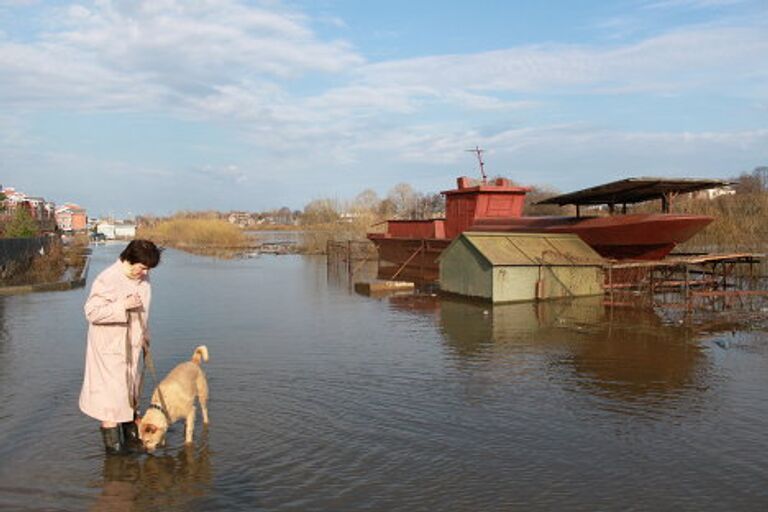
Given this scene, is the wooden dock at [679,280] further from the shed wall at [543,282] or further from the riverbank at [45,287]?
the riverbank at [45,287]

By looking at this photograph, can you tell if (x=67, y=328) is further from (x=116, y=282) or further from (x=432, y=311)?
(x=116, y=282)

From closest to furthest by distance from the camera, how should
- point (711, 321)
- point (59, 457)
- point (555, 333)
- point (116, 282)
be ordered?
point (116, 282), point (59, 457), point (555, 333), point (711, 321)

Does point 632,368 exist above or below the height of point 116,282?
below

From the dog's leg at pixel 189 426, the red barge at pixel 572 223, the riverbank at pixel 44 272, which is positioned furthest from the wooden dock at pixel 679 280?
the riverbank at pixel 44 272

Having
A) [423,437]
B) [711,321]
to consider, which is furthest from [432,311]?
[423,437]

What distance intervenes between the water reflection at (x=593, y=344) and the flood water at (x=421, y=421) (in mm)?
67

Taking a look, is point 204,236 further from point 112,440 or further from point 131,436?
point 112,440

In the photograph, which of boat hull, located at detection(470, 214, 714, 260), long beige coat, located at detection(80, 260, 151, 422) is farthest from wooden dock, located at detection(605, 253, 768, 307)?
long beige coat, located at detection(80, 260, 151, 422)

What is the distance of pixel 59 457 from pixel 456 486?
3.84 m

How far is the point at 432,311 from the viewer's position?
1906 cm

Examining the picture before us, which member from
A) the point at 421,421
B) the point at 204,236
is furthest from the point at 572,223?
the point at 204,236

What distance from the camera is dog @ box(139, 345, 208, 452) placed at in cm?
614

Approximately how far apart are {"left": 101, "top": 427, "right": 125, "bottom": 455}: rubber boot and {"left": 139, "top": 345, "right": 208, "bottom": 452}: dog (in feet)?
0.70

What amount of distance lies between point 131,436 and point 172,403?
526mm
